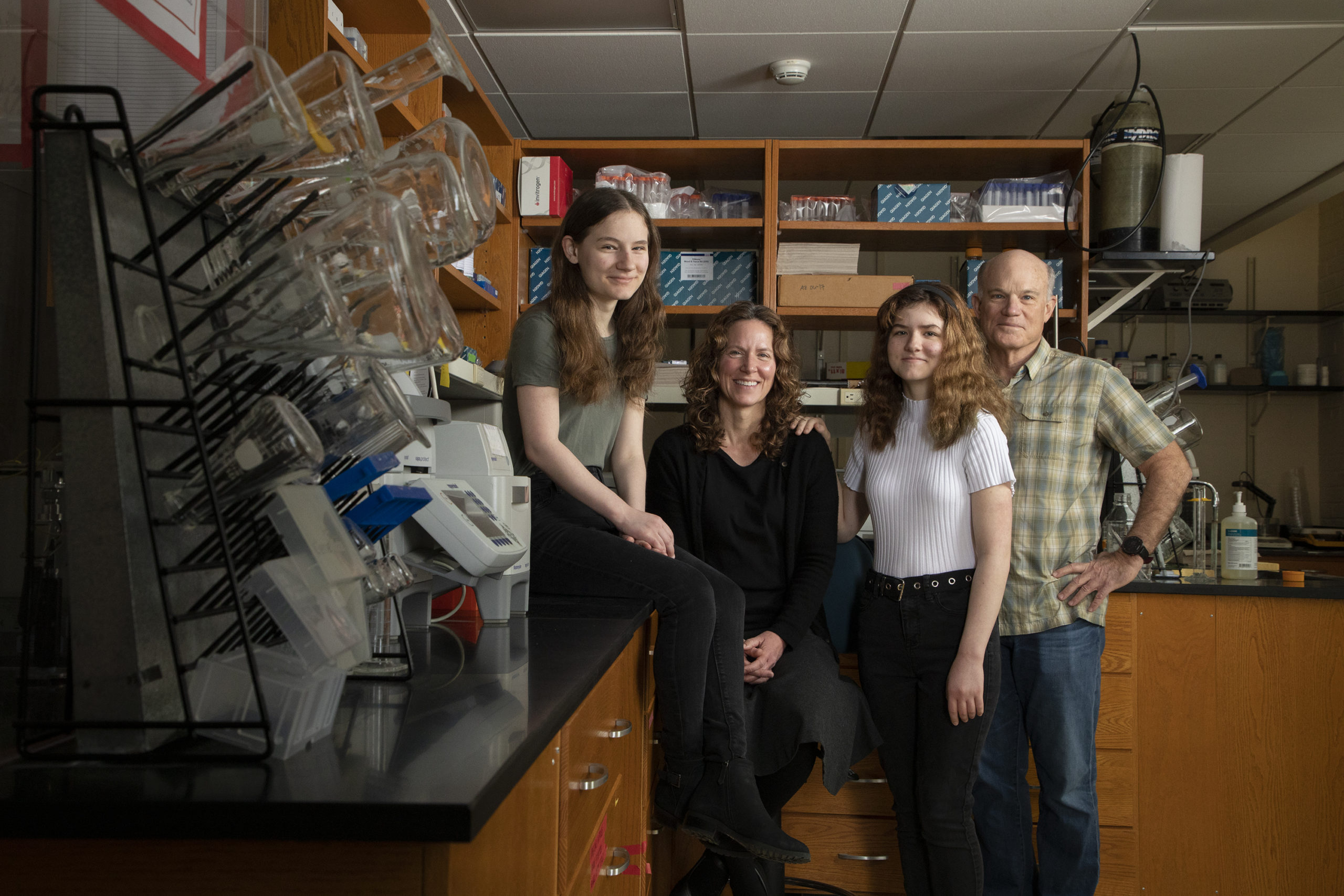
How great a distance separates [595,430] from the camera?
73.4 inches

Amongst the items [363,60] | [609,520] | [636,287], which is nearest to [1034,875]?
[609,520]

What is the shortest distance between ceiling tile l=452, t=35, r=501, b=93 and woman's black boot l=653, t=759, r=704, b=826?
2.57m

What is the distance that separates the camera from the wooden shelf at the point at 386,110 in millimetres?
2234

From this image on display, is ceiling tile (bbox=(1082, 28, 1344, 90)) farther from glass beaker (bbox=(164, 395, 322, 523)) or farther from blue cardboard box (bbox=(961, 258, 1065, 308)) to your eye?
glass beaker (bbox=(164, 395, 322, 523))

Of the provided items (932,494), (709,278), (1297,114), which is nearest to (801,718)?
(932,494)

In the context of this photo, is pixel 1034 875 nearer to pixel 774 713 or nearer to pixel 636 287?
pixel 774 713

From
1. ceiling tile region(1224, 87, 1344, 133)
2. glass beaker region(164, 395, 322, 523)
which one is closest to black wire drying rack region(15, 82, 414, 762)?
glass beaker region(164, 395, 322, 523)

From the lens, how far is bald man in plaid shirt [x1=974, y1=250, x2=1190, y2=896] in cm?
203

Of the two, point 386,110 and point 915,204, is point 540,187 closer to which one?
point 386,110

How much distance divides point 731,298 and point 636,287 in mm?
1813

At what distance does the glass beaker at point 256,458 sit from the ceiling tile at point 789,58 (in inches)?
115

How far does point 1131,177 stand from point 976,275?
592 mm

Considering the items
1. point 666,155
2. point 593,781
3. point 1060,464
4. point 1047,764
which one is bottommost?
point 1047,764

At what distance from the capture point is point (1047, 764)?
2.05 metres
